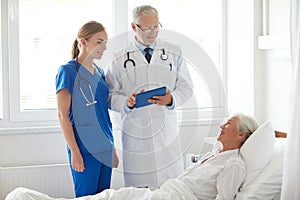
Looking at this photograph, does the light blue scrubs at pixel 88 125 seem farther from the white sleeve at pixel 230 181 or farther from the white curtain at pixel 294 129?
the white curtain at pixel 294 129

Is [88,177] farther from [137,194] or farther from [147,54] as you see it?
[147,54]

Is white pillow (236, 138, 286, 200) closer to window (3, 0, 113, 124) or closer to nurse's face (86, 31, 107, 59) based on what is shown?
nurse's face (86, 31, 107, 59)

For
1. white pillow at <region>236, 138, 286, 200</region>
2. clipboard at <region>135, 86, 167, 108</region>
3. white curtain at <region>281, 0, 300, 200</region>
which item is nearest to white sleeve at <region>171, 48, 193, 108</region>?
clipboard at <region>135, 86, 167, 108</region>

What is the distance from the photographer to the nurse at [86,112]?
106 inches

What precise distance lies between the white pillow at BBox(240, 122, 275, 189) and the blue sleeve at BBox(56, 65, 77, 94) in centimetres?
100

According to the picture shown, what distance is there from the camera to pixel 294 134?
2049mm

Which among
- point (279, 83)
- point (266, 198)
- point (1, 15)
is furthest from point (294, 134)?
point (1, 15)

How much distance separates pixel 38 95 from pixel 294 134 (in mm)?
1991

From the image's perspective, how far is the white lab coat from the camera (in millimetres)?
2795

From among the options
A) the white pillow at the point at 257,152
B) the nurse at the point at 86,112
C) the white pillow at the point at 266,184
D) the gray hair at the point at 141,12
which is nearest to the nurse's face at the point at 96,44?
the nurse at the point at 86,112

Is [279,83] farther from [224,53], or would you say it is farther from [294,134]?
[294,134]

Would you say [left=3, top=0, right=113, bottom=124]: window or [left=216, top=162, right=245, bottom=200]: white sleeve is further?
[left=3, top=0, right=113, bottom=124]: window

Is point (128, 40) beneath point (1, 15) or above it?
beneath

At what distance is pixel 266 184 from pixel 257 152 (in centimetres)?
17
